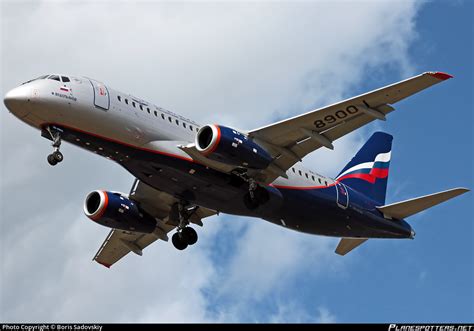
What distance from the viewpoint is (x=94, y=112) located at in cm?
3969

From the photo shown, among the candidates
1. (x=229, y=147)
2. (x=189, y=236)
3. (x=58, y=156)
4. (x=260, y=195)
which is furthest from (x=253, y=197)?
Result: (x=58, y=156)

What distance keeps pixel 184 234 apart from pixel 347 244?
8.86 m

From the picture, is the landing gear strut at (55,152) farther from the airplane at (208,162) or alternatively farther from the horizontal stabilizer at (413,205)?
the horizontal stabilizer at (413,205)

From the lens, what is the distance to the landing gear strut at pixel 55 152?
39.2 meters

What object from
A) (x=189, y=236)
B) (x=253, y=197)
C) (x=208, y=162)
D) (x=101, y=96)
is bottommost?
(x=189, y=236)

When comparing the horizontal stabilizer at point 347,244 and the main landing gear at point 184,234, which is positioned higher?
the horizontal stabilizer at point 347,244

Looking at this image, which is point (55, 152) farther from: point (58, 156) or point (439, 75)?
point (439, 75)

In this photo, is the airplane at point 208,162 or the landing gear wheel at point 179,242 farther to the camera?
the landing gear wheel at point 179,242

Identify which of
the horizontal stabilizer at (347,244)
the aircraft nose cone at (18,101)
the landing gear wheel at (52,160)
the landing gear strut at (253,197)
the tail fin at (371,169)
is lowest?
the landing gear wheel at (52,160)

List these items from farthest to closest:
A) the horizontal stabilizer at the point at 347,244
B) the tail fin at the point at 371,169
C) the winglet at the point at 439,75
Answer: the tail fin at the point at 371,169 < the horizontal stabilizer at the point at 347,244 < the winglet at the point at 439,75

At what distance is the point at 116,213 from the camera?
151 feet

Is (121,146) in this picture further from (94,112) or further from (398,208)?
(398,208)

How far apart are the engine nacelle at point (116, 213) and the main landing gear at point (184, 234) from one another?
4.78ft

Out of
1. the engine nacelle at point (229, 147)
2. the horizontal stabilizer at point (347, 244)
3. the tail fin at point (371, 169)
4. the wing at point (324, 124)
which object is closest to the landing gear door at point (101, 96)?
the engine nacelle at point (229, 147)
